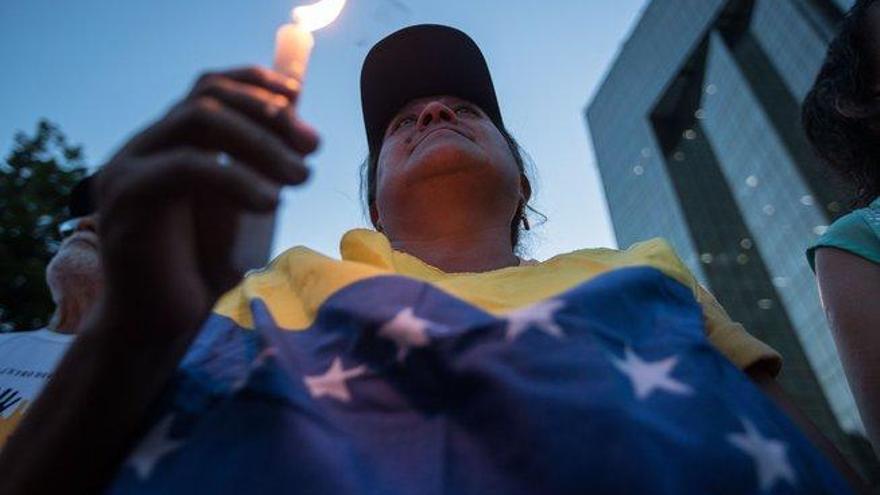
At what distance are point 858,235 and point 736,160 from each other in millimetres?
66802

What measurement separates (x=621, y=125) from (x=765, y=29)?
22.3m

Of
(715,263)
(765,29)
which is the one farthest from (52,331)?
(715,263)

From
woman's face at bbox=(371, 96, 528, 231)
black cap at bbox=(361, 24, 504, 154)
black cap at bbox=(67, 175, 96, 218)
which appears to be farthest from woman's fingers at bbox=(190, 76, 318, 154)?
black cap at bbox=(67, 175, 96, 218)

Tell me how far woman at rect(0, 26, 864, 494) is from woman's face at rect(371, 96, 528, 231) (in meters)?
0.58

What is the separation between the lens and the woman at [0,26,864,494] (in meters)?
0.86

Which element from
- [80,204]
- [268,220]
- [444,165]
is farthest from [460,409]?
[80,204]

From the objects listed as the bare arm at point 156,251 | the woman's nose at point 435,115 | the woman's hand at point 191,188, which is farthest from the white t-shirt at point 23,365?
the woman's hand at point 191,188

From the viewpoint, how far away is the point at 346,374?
3.94ft

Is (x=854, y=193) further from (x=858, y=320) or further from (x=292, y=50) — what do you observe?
(x=292, y=50)

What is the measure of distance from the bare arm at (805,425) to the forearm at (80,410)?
1.54 metres

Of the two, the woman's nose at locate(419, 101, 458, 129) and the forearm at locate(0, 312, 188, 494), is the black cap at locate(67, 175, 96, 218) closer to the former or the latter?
the woman's nose at locate(419, 101, 458, 129)

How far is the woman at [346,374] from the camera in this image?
33.8 inches

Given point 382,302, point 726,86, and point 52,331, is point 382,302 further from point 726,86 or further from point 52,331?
point 726,86

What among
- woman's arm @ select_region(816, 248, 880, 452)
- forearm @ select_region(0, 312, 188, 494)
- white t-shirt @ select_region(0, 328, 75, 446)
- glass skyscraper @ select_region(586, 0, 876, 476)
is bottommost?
glass skyscraper @ select_region(586, 0, 876, 476)
